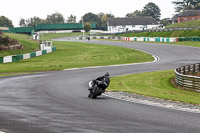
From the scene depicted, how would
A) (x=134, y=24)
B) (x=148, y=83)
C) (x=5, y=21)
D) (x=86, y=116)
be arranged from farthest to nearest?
1. (x=134, y=24)
2. (x=5, y=21)
3. (x=148, y=83)
4. (x=86, y=116)

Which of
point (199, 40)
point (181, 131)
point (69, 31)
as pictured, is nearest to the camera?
point (181, 131)

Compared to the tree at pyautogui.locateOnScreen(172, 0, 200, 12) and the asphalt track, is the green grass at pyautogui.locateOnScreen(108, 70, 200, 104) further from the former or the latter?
the tree at pyautogui.locateOnScreen(172, 0, 200, 12)

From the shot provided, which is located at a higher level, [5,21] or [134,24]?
[5,21]

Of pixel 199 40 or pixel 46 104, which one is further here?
pixel 199 40

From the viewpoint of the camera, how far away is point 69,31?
170 meters

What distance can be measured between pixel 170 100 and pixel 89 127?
6556 millimetres

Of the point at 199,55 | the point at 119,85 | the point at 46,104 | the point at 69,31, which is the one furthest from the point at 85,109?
the point at 69,31

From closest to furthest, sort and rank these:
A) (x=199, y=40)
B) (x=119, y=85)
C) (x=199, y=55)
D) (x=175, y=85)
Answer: (x=119, y=85), (x=175, y=85), (x=199, y=55), (x=199, y=40)

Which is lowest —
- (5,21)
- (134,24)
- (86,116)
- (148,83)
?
(148,83)

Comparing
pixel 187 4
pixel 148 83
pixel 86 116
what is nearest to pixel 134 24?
pixel 187 4

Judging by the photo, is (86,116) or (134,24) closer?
(86,116)

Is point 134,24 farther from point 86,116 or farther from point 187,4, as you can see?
point 86,116

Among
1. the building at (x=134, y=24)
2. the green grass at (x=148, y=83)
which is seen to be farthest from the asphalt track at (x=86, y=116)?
the building at (x=134, y=24)

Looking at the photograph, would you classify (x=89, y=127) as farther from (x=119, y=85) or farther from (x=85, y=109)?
(x=119, y=85)
